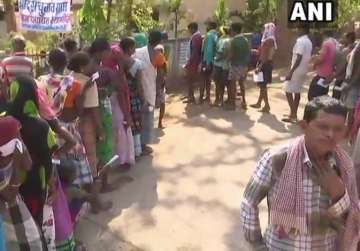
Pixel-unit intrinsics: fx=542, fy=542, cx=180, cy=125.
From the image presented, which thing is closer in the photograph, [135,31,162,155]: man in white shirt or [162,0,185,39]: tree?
[135,31,162,155]: man in white shirt

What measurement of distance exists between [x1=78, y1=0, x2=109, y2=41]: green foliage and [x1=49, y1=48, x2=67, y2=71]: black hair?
5.29m

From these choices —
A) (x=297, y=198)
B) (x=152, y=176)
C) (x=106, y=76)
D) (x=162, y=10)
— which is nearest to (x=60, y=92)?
(x=106, y=76)

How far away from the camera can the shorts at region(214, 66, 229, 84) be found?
823 cm

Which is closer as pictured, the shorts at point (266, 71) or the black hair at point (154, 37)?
the black hair at point (154, 37)

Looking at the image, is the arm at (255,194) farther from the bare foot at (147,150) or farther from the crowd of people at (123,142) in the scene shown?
the bare foot at (147,150)

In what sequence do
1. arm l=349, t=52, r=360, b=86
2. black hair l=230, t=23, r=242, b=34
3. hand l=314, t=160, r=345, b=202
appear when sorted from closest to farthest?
hand l=314, t=160, r=345, b=202, arm l=349, t=52, r=360, b=86, black hair l=230, t=23, r=242, b=34

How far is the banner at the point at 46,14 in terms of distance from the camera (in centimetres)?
751

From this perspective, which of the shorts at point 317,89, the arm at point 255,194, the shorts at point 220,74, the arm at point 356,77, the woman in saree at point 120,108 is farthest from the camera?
the shorts at point 220,74

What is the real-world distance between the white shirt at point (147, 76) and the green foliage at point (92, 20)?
11.5 ft

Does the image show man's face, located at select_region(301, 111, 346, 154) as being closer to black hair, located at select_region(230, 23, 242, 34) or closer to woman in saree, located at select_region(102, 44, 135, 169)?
woman in saree, located at select_region(102, 44, 135, 169)

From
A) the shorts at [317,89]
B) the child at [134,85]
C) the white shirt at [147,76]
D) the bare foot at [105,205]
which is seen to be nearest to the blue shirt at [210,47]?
the shorts at [317,89]

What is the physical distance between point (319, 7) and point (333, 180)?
35.5 ft

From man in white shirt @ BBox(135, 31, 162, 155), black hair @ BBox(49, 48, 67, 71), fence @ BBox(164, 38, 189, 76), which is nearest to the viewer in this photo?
black hair @ BBox(49, 48, 67, 71)

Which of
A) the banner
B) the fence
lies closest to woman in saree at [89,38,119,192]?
the banner
